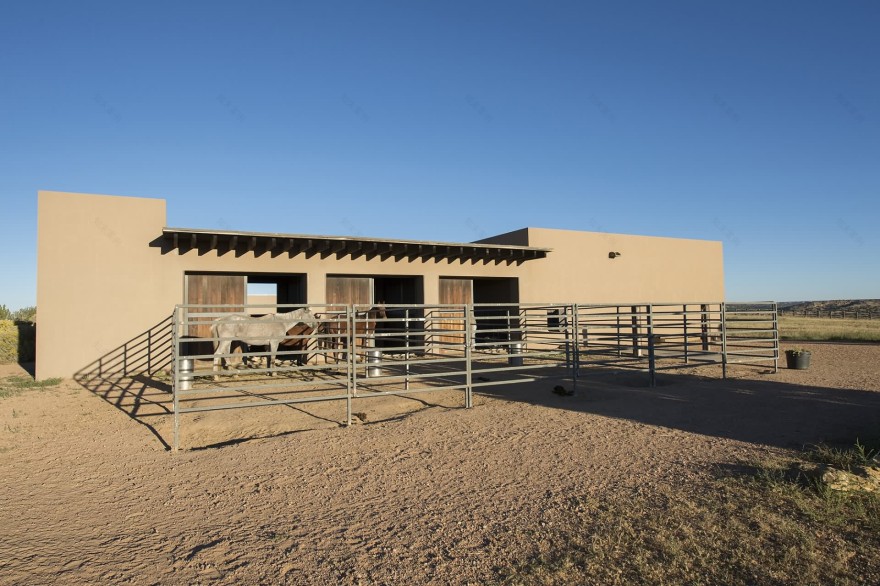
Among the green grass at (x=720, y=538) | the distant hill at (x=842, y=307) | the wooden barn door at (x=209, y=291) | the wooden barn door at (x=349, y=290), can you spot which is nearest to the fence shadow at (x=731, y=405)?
the green grass at (x=720, y=538)

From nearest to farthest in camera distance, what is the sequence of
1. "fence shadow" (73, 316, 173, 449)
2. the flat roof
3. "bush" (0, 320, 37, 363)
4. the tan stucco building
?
"fence shadow" (73, 316, 173, 449) < the tan stucco building < the flat roof < "bush" (0, 320, 37, 363)

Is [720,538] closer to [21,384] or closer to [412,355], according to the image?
[412,355]

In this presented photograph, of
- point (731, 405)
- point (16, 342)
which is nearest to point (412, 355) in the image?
point (731, 405)

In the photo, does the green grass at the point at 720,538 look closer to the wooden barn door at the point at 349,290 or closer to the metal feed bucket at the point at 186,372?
the metal feed bucket at the point at 186,372

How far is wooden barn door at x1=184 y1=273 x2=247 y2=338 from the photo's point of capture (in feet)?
43.9

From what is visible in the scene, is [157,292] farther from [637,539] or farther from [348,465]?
[637,539]

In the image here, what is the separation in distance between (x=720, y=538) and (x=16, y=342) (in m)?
18.8

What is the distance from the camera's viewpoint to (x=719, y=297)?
2158cm

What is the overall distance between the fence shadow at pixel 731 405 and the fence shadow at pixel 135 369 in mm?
6610

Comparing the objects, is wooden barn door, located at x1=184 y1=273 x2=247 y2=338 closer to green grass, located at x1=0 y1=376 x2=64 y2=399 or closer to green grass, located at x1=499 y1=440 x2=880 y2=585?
green grass, located at x1=0 y1=376 x2=64 y2=399

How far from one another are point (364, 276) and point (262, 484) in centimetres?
1076

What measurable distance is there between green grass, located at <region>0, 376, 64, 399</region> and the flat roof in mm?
3544

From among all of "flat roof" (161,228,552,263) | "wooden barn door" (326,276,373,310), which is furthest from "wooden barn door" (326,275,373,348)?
"flat roof" (161,228,552,263)

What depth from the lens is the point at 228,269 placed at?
42.9 ft
